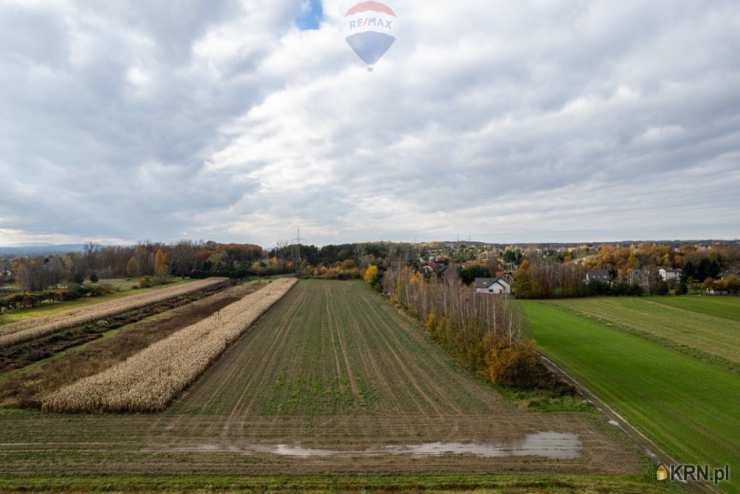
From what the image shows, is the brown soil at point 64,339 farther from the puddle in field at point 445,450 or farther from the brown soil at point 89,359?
the puddle in field at point 445,450

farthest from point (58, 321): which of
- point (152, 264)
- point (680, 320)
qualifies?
point (152, 264)

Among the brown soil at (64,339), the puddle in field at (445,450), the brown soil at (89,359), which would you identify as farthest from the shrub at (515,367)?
the brown soil at (64,339)

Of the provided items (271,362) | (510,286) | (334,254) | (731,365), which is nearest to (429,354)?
(271,362)

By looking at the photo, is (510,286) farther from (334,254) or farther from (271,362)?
(334,254)

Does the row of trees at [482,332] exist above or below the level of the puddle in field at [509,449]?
above

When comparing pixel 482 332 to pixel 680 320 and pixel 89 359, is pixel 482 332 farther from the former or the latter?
pixel 680 320

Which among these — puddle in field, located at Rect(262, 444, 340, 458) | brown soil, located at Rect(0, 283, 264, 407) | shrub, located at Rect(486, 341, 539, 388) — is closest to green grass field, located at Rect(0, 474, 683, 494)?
puddle in field, located at Rect(262, 444, 340, 458)
